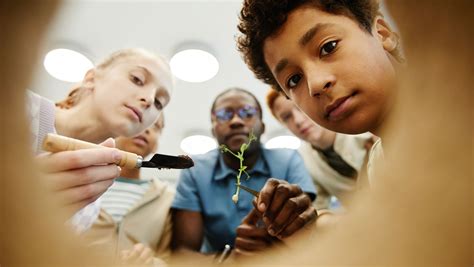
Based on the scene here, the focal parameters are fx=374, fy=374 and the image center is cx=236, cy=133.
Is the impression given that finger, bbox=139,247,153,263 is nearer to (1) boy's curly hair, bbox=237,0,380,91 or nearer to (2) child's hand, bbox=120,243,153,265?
(2) child's hand, bbox=120,243,153,265

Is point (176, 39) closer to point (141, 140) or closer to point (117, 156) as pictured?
point (141, 140)

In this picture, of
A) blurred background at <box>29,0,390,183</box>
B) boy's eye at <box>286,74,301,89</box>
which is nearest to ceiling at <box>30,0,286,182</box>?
blurred background at <box>29,0,390,183</box>

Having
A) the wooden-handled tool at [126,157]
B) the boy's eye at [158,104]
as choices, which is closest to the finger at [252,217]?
the wooden-handled tool at [126,157]

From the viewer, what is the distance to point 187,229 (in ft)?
2.17

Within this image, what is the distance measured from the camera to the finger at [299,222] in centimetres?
46

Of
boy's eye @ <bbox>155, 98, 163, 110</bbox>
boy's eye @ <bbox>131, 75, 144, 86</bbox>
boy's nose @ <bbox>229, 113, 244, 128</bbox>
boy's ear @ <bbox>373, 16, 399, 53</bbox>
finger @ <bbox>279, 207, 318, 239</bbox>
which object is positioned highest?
boy's ear @ <bbox>373, 16, 399, 53</bbox>

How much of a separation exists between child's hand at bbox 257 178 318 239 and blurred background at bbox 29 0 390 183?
17cm

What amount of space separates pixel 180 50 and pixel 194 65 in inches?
1.9

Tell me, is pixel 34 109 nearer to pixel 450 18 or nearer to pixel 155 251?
pixel 155 251

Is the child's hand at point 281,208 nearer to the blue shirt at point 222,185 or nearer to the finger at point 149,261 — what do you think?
the blue shirt at point 222,185

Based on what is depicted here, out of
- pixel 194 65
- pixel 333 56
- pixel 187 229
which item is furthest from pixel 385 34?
pixel 187 229

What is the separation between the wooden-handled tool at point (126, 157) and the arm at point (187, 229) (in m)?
0.21

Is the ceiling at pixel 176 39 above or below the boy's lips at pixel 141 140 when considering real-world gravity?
above

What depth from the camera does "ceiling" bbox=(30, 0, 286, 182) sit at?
1.74 ft
